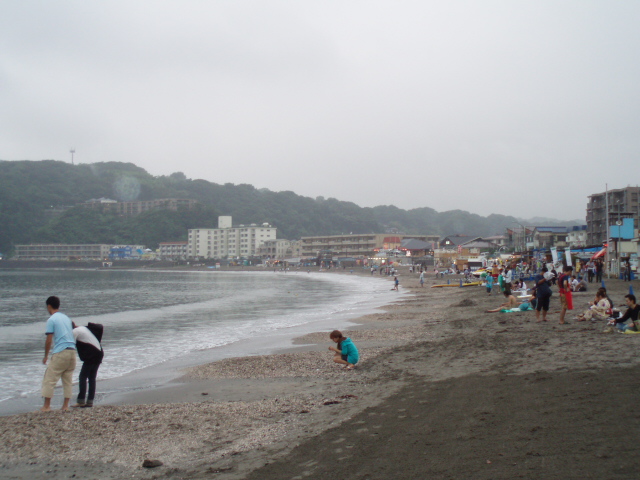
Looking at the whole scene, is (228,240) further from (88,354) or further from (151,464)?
(151,464)

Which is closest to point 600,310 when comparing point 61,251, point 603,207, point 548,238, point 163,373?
point 163,373

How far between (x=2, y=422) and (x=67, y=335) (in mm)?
1588

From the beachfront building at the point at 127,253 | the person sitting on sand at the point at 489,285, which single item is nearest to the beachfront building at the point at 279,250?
the beachfront building at the point at 127,253

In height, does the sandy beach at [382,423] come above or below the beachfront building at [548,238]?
below

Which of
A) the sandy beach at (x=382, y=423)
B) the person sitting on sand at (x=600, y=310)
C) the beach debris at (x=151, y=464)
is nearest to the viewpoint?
the sandy beach at (x=382, y=423)

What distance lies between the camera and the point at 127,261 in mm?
159125

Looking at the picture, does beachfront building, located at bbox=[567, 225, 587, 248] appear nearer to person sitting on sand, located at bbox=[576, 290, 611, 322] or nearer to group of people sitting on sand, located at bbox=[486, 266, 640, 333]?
group of people sitting on sand, located at bbox=[486, 266, 640, 333]

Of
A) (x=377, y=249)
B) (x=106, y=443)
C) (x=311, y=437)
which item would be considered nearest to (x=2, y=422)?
(x=106, y=443)

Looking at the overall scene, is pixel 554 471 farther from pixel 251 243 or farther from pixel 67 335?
pixel 251 243

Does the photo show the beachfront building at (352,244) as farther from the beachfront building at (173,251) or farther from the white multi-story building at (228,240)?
the beachfront building at (173,251)

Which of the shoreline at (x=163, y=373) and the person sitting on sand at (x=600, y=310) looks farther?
the person sitting on sand at (x=600, y=310)

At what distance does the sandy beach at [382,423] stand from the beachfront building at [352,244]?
11702 cm

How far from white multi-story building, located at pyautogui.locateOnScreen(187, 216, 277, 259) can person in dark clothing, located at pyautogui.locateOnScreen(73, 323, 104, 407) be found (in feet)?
479

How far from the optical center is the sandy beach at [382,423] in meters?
4.58
